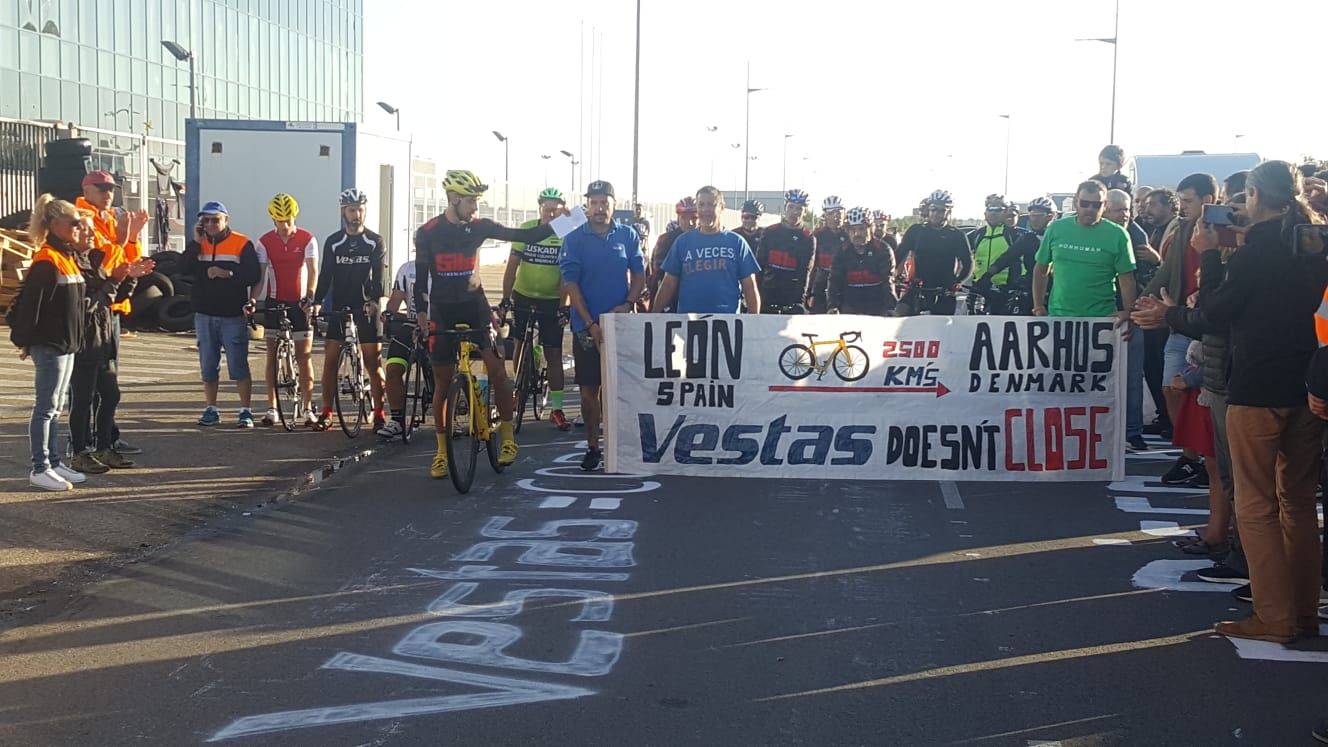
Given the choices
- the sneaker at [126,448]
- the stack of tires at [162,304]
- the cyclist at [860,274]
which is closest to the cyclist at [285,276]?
the sneaker at [126,448]

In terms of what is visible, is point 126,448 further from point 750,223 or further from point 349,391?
point 750,223

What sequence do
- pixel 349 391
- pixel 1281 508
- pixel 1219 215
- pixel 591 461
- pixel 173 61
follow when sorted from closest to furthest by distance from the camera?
pixel 1281 508
pixel 1219 215
pixel 591 461
pixel 349 391
pixel 173 61

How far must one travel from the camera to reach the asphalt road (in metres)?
5.20

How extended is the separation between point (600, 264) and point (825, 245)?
194 inches

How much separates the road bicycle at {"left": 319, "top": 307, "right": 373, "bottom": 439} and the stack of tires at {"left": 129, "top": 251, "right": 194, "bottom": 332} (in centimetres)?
966

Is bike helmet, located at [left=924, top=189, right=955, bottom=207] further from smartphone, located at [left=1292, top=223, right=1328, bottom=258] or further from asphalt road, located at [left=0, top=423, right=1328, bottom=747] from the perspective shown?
smartphone, located at [left=1292, top=223, right=1328, bottom=258]

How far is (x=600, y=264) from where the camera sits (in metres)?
10.7

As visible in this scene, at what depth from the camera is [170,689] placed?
552 centimetres

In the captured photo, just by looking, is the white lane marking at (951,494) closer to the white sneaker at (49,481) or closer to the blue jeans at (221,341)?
the white sneaker at (49,481)

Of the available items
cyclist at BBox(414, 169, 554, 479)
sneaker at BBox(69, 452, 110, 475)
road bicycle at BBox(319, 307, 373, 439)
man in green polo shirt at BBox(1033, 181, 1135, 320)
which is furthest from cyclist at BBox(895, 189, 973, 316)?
sneaker at BBox(69, 452, 110, 475)

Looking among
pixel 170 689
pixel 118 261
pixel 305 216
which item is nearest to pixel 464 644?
pixel 170 689

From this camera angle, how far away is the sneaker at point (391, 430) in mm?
12047

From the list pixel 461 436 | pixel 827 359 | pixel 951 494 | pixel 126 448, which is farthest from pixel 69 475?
pixel 951 494

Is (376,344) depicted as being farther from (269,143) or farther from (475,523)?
(269,143)
